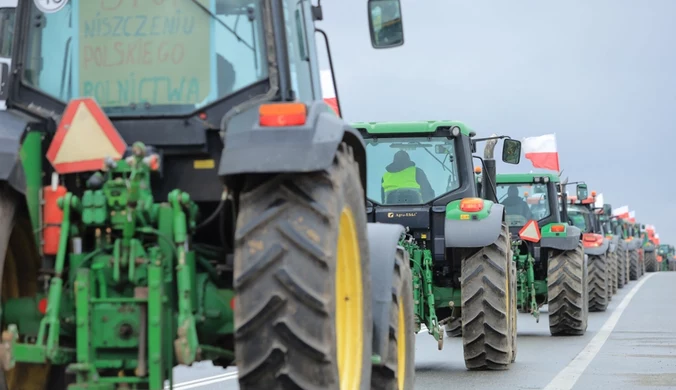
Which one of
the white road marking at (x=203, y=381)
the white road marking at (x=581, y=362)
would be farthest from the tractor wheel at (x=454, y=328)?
the white road marking at (x=203, y=381)

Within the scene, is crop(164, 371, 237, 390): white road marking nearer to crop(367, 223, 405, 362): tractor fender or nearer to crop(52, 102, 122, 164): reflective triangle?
crop(367, 223, 405, 362): tractor fender

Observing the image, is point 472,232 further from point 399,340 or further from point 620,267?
point 620,267

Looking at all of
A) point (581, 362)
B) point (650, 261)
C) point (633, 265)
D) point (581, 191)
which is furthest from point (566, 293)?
point (650, 261)

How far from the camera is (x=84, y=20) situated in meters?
7.23

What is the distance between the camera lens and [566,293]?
2102 centimetres

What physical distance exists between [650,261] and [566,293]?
59.0 metres

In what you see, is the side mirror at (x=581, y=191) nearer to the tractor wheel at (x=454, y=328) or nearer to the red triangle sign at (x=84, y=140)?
the tractor wheel at (x=454, y=328)

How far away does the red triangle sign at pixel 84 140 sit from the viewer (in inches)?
256

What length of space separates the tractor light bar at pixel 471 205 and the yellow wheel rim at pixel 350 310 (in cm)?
796

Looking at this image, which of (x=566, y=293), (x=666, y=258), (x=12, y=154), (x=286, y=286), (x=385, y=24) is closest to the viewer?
(x=286, y=286)

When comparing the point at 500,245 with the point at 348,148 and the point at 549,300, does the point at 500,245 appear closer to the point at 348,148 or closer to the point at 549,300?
the point at 549,300

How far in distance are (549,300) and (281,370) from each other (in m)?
15.6

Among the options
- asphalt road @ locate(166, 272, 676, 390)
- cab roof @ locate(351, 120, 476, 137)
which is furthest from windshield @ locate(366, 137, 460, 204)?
asphalt road @ locate(166, 272, 676, 390)

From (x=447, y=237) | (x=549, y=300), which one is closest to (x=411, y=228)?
(x=447, y=237)
